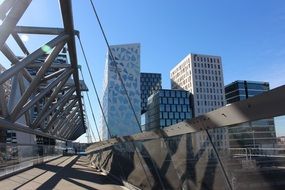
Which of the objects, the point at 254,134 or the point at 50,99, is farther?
the point at 50,99

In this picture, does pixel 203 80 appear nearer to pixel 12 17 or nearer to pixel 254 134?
pixel 12 17

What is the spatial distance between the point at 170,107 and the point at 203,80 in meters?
15.8

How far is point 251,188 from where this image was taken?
4840mm

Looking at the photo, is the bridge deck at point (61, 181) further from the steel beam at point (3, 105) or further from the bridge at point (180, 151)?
the steel beam at point (3, 105)

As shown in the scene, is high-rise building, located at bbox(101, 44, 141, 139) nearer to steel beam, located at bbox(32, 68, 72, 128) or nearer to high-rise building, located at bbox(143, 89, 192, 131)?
high-rise building, located at bbox(143, 89, 192, 131)

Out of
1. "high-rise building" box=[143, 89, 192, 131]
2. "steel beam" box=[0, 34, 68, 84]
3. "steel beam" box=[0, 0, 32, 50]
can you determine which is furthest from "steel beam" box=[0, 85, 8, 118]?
"high-rise building" box=[143, 89, 192, 131]

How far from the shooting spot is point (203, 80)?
135 meters

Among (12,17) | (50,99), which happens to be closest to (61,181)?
(12,17)

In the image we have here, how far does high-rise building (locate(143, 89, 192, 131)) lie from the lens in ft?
433

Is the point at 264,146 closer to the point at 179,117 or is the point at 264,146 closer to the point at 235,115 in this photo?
the point at 235,115

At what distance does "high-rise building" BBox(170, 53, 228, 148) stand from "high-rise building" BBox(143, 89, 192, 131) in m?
3.35

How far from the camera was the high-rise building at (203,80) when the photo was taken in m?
133

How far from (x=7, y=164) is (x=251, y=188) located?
18.4 m

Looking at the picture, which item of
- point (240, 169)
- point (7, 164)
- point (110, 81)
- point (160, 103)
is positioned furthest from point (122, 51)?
point (240, 169)
